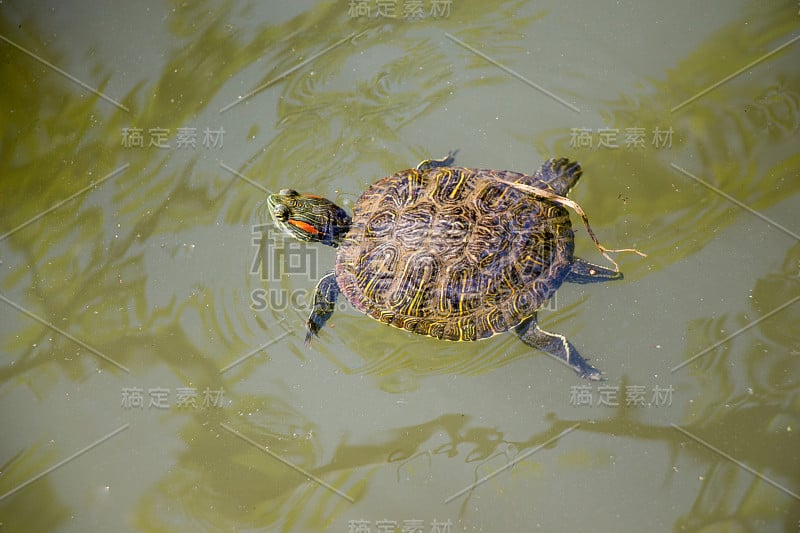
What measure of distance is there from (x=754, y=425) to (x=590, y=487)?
992mm

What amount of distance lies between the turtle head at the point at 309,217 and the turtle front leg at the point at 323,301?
23 cm

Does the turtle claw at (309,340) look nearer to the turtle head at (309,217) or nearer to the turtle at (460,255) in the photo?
the turtle at (460,255)

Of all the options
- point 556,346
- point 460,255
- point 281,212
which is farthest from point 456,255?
point 281,212

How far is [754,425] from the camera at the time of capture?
9.89 ft

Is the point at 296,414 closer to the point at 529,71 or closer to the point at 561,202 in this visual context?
the point at 561,202

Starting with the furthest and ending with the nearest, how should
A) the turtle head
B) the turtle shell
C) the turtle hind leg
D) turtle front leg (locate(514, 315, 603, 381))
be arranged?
the turtle hind leg, the turtle head, turtle front leg (locate(514, 315, 603, 381)), the turtle shell

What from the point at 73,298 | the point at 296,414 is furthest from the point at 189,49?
the point at 296,414

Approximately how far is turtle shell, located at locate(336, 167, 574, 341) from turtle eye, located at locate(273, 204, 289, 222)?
47 centimetres

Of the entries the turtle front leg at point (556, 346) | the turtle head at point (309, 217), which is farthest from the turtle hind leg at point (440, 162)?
the turtle front leg at point (556, 346)

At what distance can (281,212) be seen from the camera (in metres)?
3.07

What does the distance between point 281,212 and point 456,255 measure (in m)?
1.10

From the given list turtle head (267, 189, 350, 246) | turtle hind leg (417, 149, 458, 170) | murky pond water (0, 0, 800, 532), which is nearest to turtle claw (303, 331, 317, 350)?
murky pond water (0, 0, 800, 532)

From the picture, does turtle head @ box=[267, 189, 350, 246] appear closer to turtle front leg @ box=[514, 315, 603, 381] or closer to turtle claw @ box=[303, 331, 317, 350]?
turtle claw @ box=[303, 331, 317, 350]

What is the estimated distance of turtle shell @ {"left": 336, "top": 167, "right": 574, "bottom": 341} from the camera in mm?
2615
